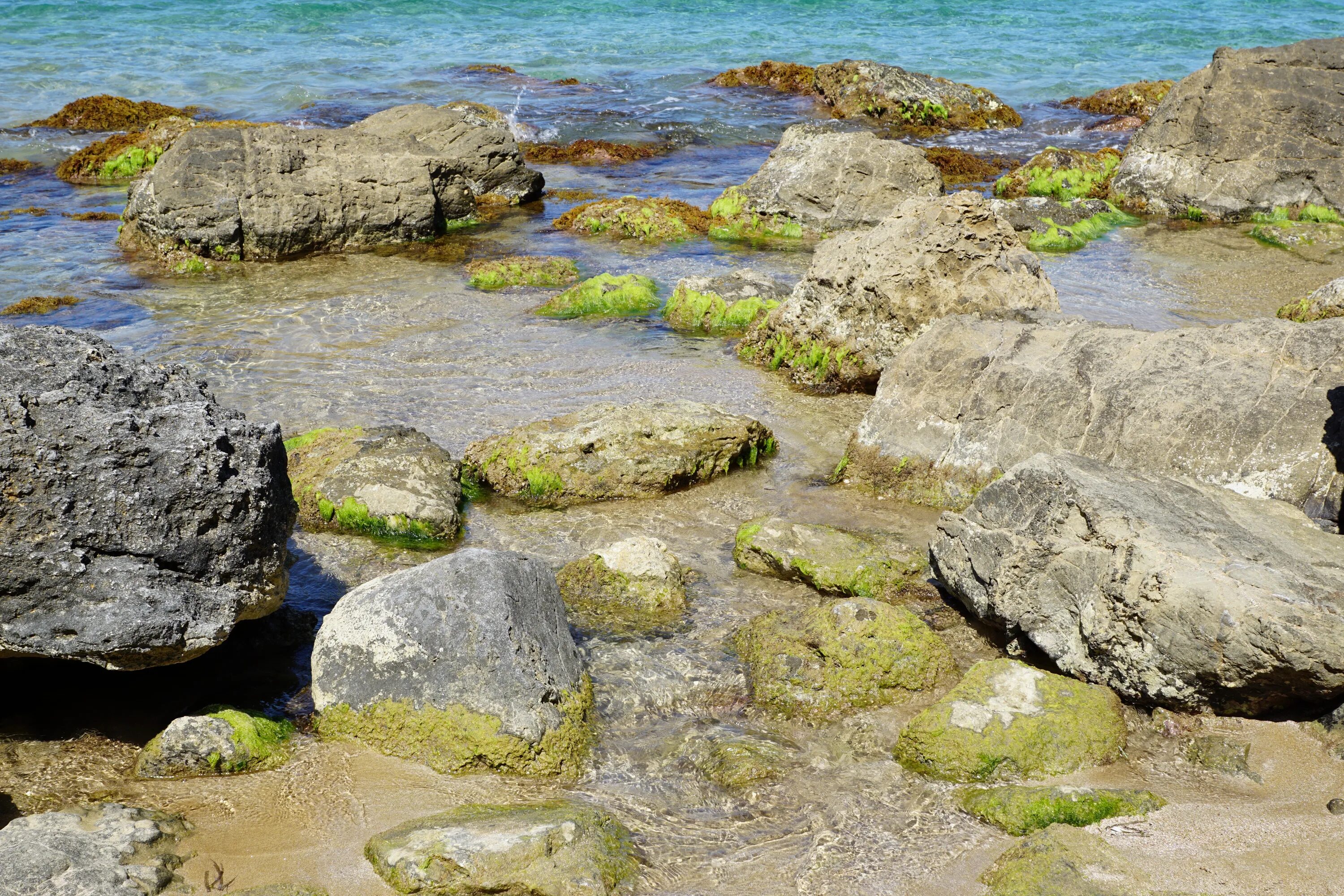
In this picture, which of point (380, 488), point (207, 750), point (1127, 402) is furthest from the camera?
point (380, 488)

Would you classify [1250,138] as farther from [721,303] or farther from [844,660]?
[844,660]

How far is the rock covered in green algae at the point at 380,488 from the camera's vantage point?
7.78 m

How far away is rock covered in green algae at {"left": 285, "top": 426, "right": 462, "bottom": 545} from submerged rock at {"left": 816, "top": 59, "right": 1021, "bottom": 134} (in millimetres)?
18670

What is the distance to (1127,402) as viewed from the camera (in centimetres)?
732

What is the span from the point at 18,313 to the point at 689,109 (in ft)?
55.4

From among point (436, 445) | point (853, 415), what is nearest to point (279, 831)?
point (436, 445)

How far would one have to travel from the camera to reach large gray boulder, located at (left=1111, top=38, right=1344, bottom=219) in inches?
639

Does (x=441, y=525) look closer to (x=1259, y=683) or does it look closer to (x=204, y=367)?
(x=204, y=367)

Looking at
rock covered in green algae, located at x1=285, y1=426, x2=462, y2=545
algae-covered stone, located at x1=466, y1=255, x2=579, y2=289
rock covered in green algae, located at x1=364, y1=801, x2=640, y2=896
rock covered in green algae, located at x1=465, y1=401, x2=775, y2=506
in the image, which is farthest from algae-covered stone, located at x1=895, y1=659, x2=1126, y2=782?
algae-covered stone, located at x1=466, y1=255, x2=579, y2=289

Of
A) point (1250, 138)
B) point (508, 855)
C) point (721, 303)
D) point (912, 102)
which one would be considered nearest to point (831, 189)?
point (721, 303)

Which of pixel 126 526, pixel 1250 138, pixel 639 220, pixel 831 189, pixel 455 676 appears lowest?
pixel 455 676

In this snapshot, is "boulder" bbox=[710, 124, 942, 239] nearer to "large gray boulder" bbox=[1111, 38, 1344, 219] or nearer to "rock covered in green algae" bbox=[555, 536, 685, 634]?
"large gray boulder" bbox=[1111, 38, 1344, 219]

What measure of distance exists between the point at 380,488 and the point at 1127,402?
5.20 m

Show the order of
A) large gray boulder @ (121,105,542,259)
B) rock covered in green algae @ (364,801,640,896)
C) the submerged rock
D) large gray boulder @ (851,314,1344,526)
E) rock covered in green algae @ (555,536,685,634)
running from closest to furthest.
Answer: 1. rock covered in green algae @ (364,801,640,896)
2. rock covered in green algae @ (555,536,685,634)
3. large gray boulder @ (851,314,1344,526)
4. large gray boulder @ (121,105,542,259)
5. the submerged rock
